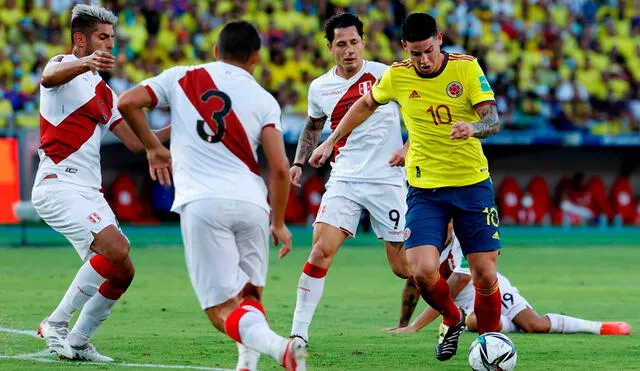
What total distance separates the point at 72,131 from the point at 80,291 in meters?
1.11

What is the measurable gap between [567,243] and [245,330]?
50.4 ft

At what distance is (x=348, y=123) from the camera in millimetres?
8961

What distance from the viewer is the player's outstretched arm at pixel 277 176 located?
6.73 metres

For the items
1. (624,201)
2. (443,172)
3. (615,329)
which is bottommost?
(624,201)

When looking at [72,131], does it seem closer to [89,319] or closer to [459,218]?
[89,319]

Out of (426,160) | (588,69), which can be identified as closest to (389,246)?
(426,160)

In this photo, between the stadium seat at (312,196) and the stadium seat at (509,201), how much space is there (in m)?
3.84

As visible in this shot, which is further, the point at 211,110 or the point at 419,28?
the point at 419,28

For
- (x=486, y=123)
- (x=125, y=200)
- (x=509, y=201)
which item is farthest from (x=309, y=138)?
(x=509, y=201)

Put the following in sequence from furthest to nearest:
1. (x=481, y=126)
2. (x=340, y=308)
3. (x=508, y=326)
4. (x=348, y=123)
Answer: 1. (x=340, y=308)
2. (x=508, y=326)
3. (x=348, y=123)
4. (x=481, y=126)

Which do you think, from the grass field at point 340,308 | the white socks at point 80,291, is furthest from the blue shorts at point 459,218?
the white socks at point 80,291

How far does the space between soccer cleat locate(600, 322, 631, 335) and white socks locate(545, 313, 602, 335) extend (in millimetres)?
54

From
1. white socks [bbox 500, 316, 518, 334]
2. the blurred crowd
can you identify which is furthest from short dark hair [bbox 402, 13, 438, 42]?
the blurred crowd

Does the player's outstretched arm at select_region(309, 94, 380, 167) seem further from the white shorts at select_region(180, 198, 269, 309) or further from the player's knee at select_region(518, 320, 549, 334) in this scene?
the player's knee at select_region(518, 320, 549, 334)
